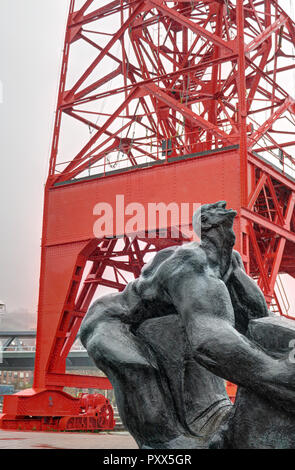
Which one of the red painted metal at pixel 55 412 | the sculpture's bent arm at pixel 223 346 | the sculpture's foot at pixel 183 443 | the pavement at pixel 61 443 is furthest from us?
the red painted metal at pixel 55 412

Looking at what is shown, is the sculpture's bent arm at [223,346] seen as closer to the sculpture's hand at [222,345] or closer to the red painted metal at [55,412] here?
→ the sculpture's hand at [222,345]

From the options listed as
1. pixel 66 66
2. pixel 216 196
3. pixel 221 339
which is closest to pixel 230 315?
pixel 221 339

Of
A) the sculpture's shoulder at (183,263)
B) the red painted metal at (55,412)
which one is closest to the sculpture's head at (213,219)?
the sculpture's shoulder at (183,263)

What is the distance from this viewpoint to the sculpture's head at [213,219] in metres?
3.79

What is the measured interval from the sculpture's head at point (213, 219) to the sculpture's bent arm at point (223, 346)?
15.3 inches

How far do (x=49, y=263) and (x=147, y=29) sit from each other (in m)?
9.01

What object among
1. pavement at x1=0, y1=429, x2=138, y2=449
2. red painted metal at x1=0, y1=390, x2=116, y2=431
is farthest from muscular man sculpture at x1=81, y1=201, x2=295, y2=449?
red painted metal at x1=0, y1=390, x2=116, y2=431

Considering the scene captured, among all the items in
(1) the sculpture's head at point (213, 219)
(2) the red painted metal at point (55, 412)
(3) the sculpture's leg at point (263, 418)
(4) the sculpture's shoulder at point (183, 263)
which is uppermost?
(1) the sculpture's head at point (213, 219)

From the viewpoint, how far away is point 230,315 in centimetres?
340

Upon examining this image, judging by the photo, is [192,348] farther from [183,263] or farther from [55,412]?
[55,412]

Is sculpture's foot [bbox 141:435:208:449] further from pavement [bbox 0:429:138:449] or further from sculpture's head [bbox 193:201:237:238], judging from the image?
pavement [bbox 0:429:138:449]

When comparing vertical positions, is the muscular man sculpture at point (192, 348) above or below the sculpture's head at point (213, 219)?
below

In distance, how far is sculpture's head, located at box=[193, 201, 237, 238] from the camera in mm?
3785

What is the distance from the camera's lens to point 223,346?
3201 millimetres
